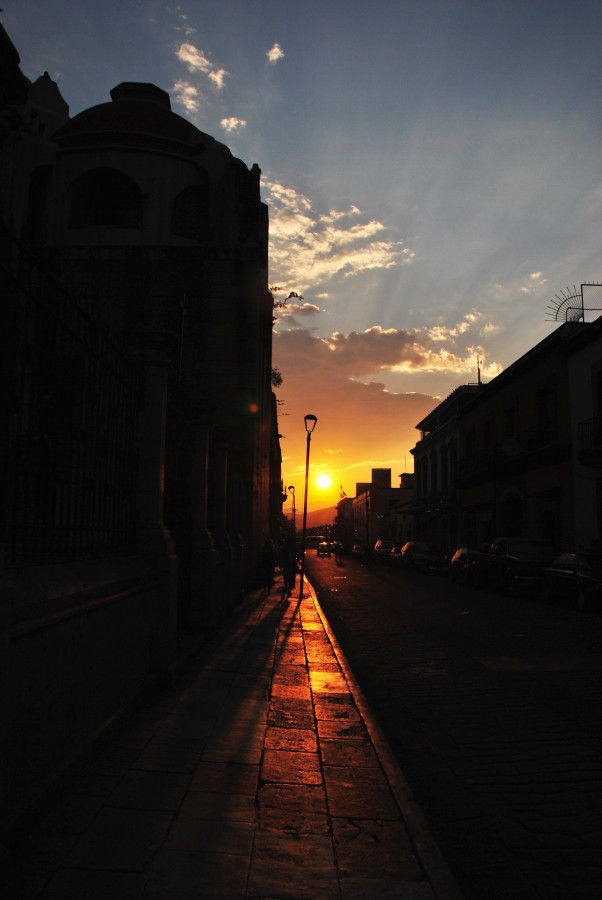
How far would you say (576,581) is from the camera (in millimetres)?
14805

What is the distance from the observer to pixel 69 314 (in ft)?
14.1

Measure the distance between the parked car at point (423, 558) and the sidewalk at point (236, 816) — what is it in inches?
1061

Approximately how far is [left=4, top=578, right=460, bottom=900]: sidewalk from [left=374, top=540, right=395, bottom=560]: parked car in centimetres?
3952

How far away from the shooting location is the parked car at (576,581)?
46.9ft

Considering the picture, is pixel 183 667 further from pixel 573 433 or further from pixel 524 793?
pixel 573 433

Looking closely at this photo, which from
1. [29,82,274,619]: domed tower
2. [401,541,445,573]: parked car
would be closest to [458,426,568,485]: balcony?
[401,541,445,573]: parked car

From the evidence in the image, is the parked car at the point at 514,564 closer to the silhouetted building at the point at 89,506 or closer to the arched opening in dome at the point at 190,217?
the silhouetted building at the point at 89,506

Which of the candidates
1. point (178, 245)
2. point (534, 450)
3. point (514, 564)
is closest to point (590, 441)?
point (534, 450)

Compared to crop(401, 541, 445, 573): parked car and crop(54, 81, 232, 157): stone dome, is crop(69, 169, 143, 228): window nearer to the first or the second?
crop(54, 81, 232, 157): stone dome

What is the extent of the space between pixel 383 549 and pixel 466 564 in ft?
76.9

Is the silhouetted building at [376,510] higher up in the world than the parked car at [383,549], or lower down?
higher up

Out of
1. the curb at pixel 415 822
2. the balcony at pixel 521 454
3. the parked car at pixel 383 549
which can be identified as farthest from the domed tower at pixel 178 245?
the parked car at pixel 383 549

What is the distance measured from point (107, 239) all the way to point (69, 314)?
19089 millimetres

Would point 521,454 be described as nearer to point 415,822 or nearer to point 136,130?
point 136,130
